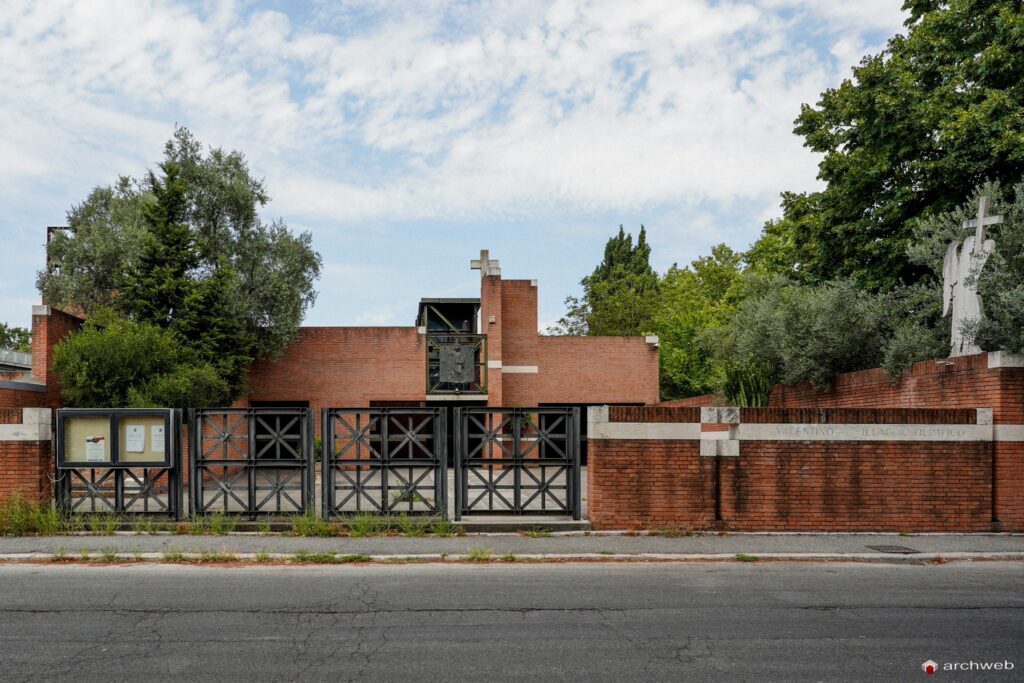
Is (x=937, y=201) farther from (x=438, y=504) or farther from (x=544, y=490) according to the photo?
(x=438, y=504)

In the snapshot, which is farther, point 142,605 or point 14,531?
point 14,531

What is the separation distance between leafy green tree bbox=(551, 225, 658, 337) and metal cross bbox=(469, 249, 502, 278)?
24023mm

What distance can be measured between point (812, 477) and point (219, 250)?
2137cm

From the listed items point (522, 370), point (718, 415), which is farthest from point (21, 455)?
point (522, 370)

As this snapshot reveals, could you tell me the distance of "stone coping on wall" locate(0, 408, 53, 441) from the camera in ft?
44.8

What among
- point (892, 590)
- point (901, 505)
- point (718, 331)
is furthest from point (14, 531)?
point (718, 331)

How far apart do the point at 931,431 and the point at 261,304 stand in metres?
21.7

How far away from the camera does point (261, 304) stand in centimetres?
2825

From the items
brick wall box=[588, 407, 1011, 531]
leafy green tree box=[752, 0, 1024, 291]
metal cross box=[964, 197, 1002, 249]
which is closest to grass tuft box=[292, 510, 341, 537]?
brick wall box=[588, 407, 1011, 531]

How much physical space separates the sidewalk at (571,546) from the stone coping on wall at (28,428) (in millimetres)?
1749

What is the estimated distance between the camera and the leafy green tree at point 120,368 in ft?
65.6

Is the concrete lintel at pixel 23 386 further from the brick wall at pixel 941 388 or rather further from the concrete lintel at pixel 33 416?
the brick wall at pixel 941 388

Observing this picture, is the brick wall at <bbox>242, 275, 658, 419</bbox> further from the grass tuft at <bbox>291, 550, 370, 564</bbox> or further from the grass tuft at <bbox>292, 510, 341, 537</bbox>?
the grass tuft at <bbox>291, 550, 370, 564</bbox>

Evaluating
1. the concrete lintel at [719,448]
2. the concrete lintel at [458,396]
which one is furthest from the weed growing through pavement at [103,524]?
the concrete lintel at [458,396]
